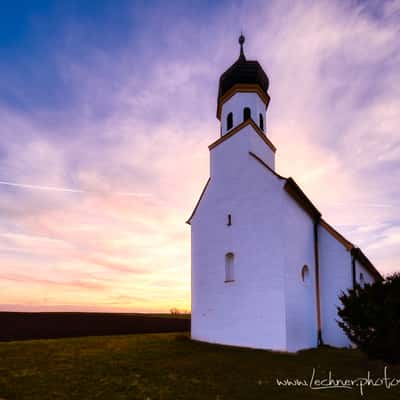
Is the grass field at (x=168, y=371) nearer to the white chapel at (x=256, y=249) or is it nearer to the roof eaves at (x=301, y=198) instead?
the white chapel at (x=256, y=249)

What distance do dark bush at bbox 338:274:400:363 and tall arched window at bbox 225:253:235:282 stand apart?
6.18m

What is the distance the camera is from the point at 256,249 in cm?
1503

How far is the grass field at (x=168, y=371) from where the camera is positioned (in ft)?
24.5

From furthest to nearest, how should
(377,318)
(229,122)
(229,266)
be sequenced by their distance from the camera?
(229,122) < (229,266) < (377,318)

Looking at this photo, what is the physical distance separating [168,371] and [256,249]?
6996 mm

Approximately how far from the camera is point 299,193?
1602 cm

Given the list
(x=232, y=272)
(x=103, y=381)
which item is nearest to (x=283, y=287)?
(x=232, y=272)

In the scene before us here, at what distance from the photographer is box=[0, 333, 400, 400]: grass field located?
746cm

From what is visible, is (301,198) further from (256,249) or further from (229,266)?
(229,266)

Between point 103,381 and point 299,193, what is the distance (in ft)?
38.5

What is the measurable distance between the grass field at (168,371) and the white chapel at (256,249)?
137 centimetres

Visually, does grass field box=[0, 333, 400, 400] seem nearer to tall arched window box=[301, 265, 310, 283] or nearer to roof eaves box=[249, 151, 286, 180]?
tall arched window box=[301, 265, 310, 283]

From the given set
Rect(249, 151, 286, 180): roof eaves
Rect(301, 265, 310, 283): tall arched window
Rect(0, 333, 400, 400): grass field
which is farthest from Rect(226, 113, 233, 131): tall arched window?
Rect(0, 333, 400, 400): grass field

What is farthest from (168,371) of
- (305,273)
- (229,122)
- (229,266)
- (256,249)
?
(229,122)
